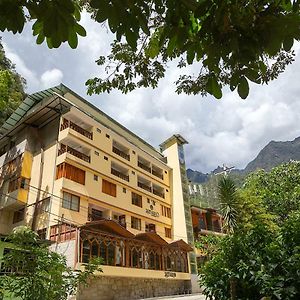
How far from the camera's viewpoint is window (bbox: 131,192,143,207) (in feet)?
97.2

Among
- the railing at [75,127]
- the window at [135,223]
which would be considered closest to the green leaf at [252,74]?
the railing at [75,127]

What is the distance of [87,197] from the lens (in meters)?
24.0

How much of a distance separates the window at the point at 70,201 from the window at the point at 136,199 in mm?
7171

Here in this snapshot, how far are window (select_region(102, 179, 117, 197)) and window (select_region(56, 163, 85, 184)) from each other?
251 cm

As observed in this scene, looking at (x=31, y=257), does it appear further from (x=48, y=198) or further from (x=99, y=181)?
(x=99, y=181)

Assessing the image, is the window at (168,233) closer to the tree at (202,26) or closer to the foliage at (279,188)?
the foliage at (279,188)

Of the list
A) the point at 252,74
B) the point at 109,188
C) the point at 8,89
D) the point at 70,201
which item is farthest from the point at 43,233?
the point at 252,74

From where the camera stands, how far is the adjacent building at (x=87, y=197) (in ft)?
69.8

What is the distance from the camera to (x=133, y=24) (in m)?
1.92

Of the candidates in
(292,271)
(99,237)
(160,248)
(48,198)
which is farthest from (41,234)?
(292,271)

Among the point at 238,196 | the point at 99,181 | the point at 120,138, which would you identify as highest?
the point at 120,138

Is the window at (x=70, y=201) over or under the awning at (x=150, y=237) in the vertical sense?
over

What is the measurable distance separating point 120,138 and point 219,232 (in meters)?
20.1

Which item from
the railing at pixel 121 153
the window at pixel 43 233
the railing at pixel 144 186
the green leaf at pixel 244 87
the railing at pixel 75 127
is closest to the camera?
→ the green leaf at pixel 244 87
